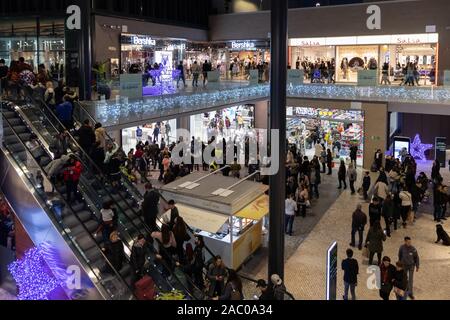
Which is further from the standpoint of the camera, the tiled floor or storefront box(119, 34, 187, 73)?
storefront box(119, 34, 187, 73)

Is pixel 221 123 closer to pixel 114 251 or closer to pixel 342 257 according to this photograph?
→ pixel 342 257

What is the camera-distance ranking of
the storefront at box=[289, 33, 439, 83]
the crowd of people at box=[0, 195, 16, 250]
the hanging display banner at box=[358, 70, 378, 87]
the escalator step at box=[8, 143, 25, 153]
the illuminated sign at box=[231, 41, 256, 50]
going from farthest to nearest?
the illuminated sign at box=[231, 41, 256, 50], the storefront at box=[289, 33, 439, 83], the hanging display banner at box=[358, 70, 378, 87], the crowd of people at box=[0, 195, 16, 250], the escalator step at box=[8, 143, 25, 153]

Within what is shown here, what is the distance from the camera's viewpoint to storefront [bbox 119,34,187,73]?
27078 mm

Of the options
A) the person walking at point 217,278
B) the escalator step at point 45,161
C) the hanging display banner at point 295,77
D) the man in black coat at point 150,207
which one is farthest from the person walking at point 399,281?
the hanging display banner at point 295,77

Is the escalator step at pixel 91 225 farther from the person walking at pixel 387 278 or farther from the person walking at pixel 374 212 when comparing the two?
the person walking at pixel 374 212

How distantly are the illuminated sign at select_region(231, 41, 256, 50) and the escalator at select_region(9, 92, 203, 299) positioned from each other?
2373cm

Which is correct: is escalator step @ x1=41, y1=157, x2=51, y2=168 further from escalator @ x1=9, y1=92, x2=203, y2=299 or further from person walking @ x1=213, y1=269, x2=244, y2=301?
person walking @ x1=213, y1=269, x2=244, y2=301

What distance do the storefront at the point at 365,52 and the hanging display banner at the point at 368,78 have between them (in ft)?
4.13

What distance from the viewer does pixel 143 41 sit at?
2866 cm

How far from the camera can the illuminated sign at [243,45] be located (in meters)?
33.7

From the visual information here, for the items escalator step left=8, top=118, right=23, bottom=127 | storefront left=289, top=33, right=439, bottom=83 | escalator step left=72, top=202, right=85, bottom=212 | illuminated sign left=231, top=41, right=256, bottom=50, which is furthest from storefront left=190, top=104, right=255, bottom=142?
escalator step left=72, top=202, right=85, bottom=212

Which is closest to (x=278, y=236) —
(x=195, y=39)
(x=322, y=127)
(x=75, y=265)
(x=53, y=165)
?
(x=75, y=265)

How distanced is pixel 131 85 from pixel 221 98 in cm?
732

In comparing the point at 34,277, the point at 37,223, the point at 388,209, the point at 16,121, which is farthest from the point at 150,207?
the point at 388,209
